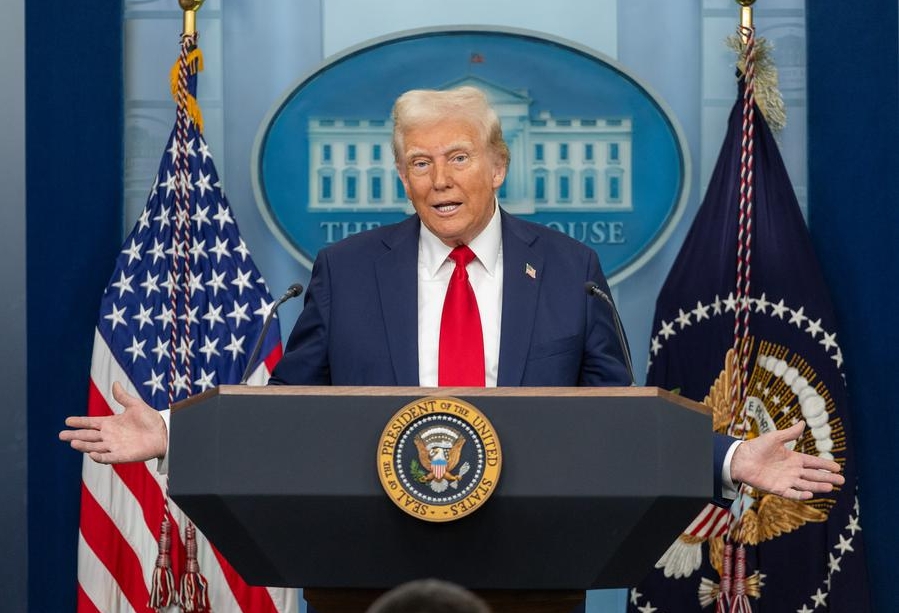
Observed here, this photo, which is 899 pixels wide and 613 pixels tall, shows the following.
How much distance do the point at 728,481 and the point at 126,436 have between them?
1076 millimetres

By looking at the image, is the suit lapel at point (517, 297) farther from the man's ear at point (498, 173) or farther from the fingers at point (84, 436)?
the fingers at point (84, 436)

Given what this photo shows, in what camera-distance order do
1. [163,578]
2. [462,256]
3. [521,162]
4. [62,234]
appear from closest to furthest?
[462,256] → [163,578] → [62,234] → [521,162]

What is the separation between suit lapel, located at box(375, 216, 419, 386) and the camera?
2.78 metres

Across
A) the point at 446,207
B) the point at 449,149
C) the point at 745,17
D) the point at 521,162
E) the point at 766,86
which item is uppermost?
the point at 745,17

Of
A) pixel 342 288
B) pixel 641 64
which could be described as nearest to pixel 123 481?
pixel 342 288

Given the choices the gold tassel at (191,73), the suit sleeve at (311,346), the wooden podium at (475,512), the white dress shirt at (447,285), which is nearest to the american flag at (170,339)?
the gold tassel at (191,73)

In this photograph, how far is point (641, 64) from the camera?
4.96 metres

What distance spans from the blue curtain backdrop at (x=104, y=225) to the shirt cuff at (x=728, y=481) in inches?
71.3

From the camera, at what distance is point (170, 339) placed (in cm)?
456

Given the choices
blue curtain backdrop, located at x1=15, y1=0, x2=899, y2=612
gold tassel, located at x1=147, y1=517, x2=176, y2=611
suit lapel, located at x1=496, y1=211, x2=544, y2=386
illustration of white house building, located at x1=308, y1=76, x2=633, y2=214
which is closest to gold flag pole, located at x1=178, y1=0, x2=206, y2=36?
blue curtain backdrop, located at x1=15, y1=0, x2=899, y2=612

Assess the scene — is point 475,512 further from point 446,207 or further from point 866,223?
point 866,223

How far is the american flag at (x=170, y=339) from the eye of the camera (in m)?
4.45

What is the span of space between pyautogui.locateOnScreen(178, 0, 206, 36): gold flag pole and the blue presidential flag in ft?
5.67

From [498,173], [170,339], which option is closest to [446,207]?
[498,173]
